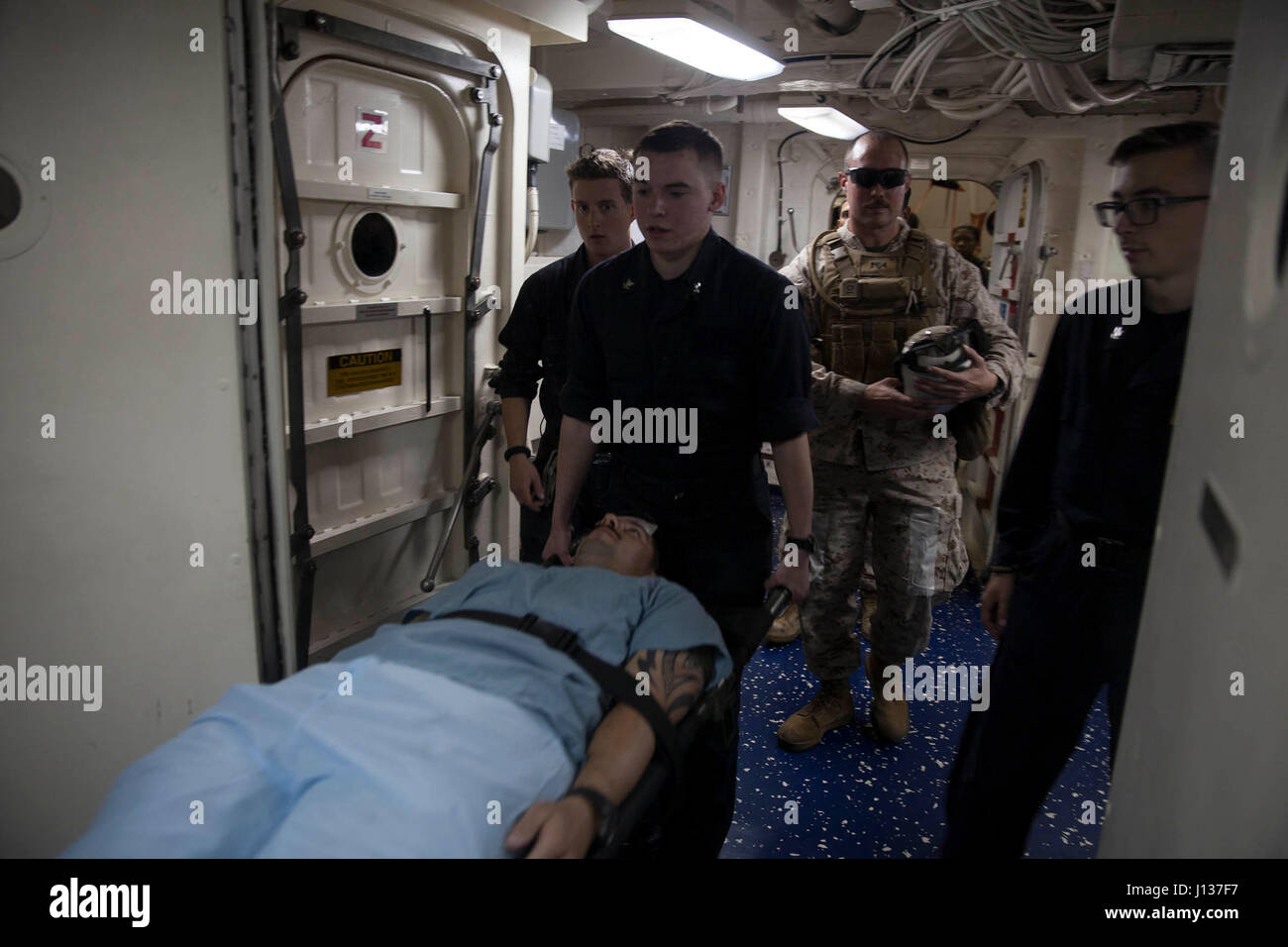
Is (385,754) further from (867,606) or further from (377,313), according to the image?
(867,606)

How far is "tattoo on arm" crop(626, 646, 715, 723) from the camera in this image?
1840mm

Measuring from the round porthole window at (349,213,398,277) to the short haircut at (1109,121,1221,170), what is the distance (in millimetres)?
2387

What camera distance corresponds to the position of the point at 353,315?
3002 mm

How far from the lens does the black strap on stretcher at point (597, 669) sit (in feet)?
5.75

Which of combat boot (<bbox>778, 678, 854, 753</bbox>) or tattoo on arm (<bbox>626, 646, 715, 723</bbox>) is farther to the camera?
combat boot (<bbox>778, 678, 854, 753</bbox>)

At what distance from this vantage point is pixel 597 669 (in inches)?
73.5

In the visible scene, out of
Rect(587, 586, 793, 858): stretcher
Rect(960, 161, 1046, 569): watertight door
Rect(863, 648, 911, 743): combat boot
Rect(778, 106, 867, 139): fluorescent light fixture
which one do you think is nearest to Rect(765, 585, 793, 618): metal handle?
Rect(587, 586, 793, 858): stretcher

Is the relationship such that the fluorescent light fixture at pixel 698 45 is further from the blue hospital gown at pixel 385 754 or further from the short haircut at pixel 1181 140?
the blue hospital gown at pixel 385 754

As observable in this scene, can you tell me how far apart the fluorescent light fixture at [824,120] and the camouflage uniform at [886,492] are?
2139 millimetres

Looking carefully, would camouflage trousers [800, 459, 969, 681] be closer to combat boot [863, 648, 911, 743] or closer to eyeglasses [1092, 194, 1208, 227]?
combat boot [863, 648, 911, 743]

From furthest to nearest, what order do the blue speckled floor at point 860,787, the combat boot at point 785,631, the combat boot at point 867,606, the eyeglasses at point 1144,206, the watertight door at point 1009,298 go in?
the watertight door at point 1009,298 < the combat boot at point 867,606 < the combat boot at point 785,631 < the blue speckled floor at point 860,787 < the eyeglasses at point 1144,206

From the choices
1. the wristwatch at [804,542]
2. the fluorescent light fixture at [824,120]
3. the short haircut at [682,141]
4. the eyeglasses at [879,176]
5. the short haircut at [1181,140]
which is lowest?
the wristwatch at [804,542]

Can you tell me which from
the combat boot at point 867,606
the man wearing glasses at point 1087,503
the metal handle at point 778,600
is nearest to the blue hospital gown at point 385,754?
the metal handle at point 778,600

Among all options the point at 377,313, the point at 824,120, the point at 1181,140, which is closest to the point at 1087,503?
the point at 1181,140
